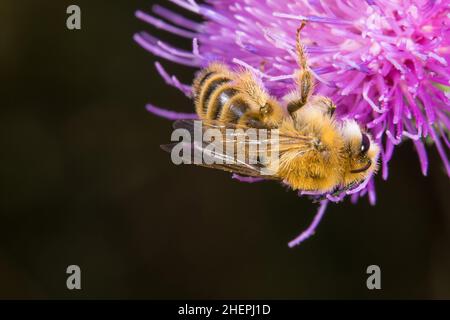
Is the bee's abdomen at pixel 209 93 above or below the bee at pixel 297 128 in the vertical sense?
above

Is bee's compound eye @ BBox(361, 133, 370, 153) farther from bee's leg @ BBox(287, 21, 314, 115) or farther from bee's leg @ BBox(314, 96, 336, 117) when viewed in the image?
bee's leg @ BBox(287, 21, 314, 115)

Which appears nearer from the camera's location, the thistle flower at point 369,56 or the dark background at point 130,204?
the thistle flower at point 369,56

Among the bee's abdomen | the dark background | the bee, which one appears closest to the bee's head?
the bee

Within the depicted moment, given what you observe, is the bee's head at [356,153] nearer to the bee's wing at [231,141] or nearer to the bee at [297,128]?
the bee at [297,128]

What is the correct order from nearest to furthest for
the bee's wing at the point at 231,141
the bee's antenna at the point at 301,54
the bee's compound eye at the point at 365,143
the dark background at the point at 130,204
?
the bee's wing at the point at 231,141 < the bee's compound eye at the point at 365,143 < the bee's antenna at the point at 301,54 < the dark background at the point at 130,204

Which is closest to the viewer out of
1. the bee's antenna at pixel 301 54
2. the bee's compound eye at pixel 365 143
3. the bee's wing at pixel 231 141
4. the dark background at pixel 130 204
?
the bee's wing at pixel 231 141

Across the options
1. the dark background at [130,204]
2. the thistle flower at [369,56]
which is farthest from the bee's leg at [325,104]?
the dark background at [130,204]

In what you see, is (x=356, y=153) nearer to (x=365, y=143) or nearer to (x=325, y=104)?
(x=365, y=143)

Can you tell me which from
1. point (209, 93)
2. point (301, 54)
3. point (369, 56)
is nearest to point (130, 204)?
point (209, 93)
